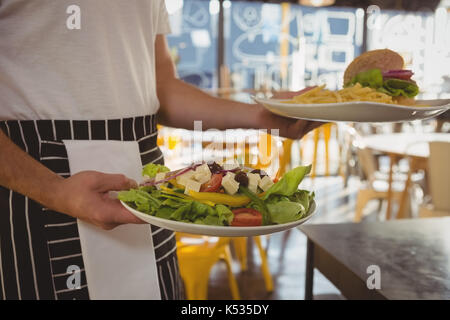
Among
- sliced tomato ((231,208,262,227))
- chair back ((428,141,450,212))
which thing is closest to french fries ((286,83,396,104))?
sliced tomato ((231,208,262,227))

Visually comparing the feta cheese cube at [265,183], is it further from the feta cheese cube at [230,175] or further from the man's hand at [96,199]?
the man's hand at [96,199]

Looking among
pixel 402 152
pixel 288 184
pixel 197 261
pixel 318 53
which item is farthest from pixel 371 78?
pixel 318 53

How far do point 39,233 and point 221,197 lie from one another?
0.48m

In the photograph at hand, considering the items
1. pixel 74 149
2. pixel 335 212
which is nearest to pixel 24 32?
pixel 74 149

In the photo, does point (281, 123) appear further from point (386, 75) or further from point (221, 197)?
point (221, 197)

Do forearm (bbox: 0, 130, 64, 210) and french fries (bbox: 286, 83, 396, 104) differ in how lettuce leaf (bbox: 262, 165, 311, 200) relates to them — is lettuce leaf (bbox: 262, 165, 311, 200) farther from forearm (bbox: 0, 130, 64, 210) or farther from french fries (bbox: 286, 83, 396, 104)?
forearm (bbox: 0, 130, 64, 210)

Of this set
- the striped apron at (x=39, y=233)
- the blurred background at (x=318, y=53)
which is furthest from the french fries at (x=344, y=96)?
the blurred background at (x=318, y=53)

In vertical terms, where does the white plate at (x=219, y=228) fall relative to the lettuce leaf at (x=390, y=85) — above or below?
below

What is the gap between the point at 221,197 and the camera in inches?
29.4

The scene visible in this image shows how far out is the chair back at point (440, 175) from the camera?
115 inches

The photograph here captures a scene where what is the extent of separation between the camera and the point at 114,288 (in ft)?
3.47

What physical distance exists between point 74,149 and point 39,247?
0.23m

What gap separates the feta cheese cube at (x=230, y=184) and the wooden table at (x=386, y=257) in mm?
467
